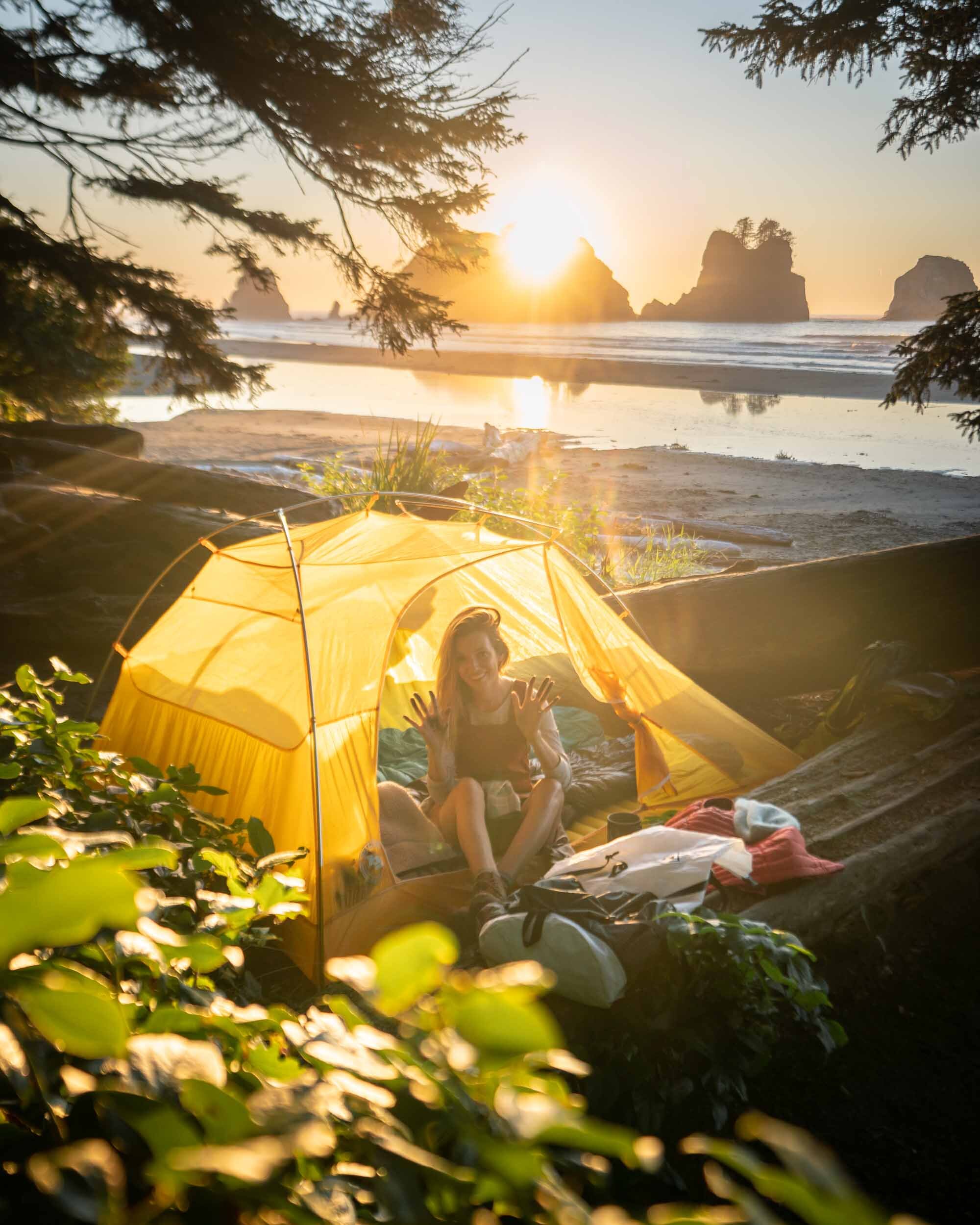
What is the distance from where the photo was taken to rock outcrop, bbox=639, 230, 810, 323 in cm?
7081

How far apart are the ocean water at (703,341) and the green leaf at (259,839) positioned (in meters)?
26.9

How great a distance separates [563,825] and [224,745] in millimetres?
1913

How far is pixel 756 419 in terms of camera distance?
2403 cm

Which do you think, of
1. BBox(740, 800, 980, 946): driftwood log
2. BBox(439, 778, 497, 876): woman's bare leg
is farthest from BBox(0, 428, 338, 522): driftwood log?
BBox(740, 800, 980, 946): driftwood log

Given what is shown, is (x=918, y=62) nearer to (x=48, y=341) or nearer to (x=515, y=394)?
(x=48, y=341)

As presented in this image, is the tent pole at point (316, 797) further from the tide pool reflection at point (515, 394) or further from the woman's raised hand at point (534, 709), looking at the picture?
the tide pool reflection at point (515, 394)

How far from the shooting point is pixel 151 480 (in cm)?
876

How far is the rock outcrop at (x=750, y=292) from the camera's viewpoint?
232 feet

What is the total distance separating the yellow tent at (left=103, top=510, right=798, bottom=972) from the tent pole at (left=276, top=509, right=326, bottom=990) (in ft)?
0.05

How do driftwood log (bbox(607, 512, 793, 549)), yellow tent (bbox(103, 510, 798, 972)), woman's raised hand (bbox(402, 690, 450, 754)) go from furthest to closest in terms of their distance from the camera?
driftwood log (bbox(607, 512, 793, 549)) → woman's raised hand (bbox(402, 690, 450, 754)) → yellow tent (bbox(103, 510, 798, 972))

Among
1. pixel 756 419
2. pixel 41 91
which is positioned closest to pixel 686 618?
pixel 41 91

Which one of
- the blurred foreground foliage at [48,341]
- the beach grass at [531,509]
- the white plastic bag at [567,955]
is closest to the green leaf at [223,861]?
the white plastic bag at [567,955]

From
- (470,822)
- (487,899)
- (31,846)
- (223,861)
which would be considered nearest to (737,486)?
(470,822)

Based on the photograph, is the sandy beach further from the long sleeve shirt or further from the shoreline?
the long sleeve shirt
